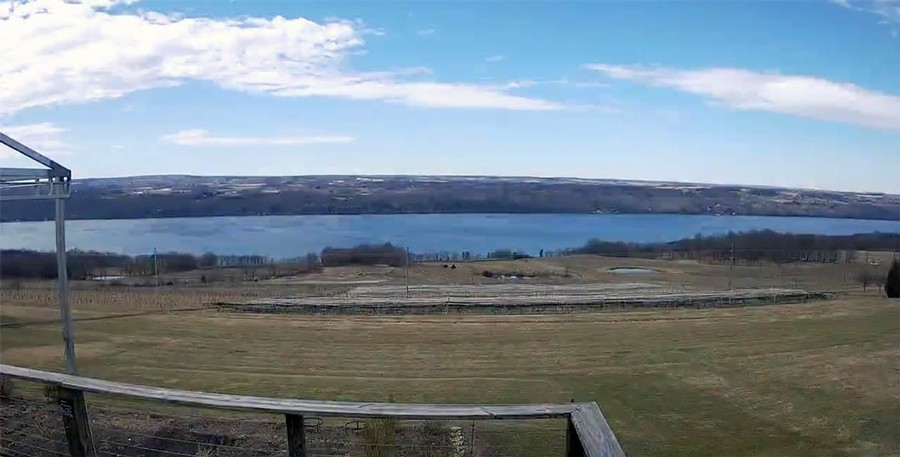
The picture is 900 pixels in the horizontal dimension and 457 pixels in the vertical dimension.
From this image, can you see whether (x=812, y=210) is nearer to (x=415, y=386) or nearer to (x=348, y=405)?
(x=415, y=386)

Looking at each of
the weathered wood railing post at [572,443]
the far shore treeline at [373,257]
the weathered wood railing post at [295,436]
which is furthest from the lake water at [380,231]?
the weathered wood railing post at [572,443]

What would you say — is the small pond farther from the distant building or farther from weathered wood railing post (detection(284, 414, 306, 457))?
weathered wood railing post (detection(284, 414, 306, 457))

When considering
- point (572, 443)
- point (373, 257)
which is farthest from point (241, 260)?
point (572, 443)

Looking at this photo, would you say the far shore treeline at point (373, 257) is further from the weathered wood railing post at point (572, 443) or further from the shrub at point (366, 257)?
the weathered wood railing post at point (572, 443)

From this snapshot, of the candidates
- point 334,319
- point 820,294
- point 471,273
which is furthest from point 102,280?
point 820,294

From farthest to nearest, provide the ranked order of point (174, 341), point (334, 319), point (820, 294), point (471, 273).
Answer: point (471, 273), point (820, 294), point (334, 319), point (174, 341)

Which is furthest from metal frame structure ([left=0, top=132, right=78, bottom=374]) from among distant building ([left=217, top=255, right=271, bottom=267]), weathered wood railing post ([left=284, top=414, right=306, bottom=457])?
distant building ([left=217, top=255, right=271, bottom=267])
